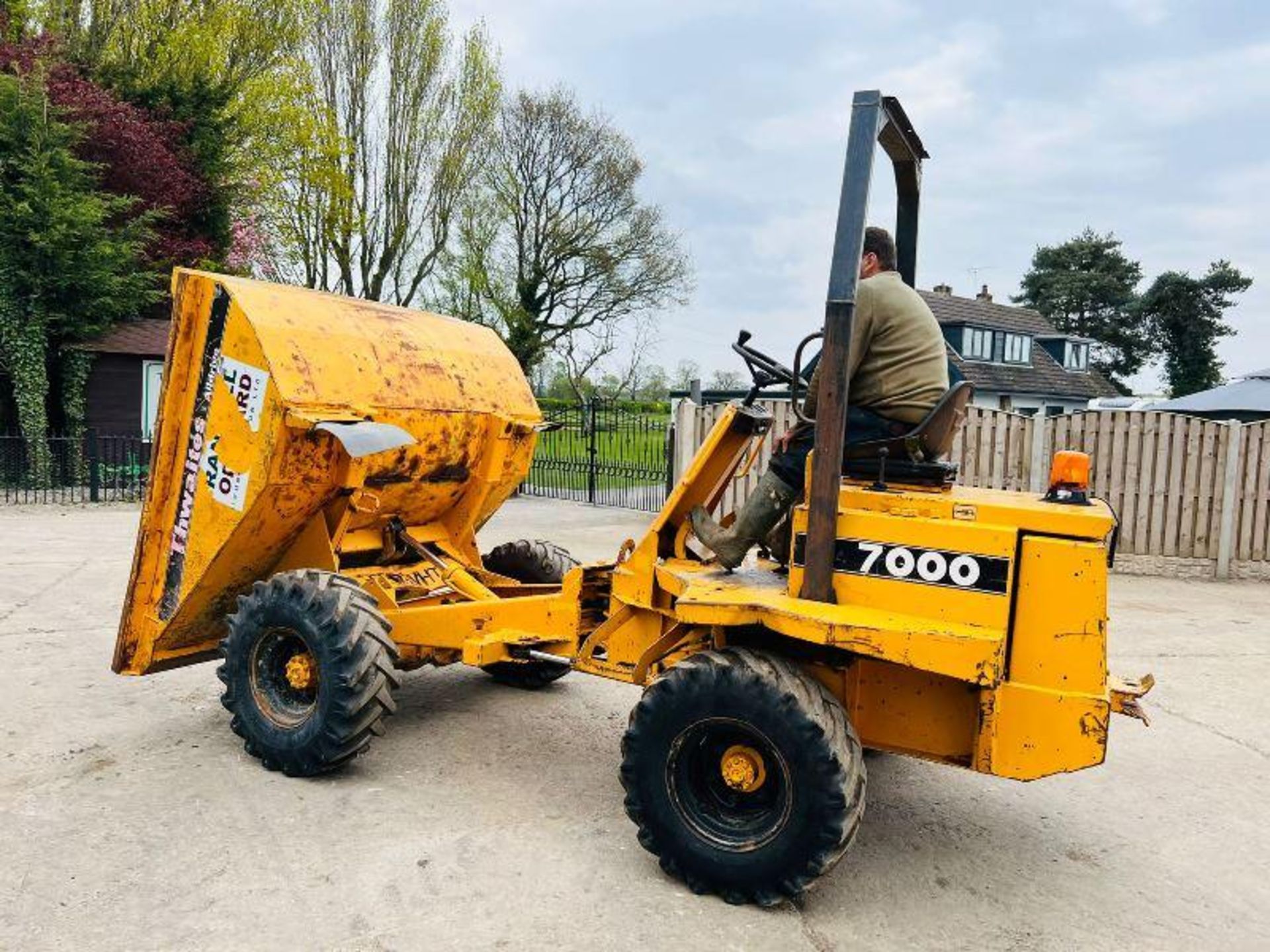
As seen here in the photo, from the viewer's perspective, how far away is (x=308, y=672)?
4.77m

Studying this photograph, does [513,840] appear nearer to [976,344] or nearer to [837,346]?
[837,346]

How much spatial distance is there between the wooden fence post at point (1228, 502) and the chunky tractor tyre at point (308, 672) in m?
9.92

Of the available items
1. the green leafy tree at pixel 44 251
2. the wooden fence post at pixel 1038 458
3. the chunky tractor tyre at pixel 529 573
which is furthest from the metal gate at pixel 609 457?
the chunky tractor tyre at pixel 529 573

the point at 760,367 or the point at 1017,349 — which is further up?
the point at 1017,349

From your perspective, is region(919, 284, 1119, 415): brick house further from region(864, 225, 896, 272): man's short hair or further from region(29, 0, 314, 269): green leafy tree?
region(864, 225, 896, 272): man's short hair

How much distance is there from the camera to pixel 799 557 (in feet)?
12.7

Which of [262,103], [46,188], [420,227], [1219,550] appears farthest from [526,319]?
[1219,550]

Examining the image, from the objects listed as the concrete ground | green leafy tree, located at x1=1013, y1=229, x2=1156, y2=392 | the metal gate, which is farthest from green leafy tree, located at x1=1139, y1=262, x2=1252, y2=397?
the concrete ground

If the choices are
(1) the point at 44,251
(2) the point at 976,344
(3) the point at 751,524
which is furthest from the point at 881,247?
(2) the point at 976,344

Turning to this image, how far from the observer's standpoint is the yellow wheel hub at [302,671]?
188 inches

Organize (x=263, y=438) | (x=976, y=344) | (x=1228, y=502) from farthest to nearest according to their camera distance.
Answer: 1. (x=976, y=344)
2. (x=1228, y=502)
3. (x=263, y=438)

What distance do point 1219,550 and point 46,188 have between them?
1777cm

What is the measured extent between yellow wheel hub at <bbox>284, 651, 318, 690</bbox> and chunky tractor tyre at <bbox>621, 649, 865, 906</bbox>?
5.68ft

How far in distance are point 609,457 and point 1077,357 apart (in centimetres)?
3491
